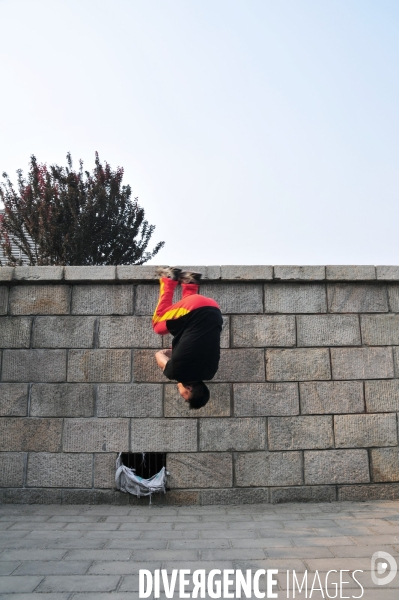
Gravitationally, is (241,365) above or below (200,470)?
above

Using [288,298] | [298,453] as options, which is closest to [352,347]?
[288,298]

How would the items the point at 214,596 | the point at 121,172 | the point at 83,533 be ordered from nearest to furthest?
the point at 214,596
the point at 83,533
the point at 121,172

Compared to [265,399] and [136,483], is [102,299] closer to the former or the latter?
[136,483]

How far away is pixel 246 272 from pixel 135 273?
133cm

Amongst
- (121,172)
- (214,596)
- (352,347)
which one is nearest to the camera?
(214,596)

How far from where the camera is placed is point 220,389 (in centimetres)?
582

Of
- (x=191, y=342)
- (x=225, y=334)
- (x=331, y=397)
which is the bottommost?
(x=331, y=397)

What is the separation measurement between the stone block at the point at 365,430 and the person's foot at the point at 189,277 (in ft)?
7.52

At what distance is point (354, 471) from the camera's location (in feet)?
18.7

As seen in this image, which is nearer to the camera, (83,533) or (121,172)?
(83,533)

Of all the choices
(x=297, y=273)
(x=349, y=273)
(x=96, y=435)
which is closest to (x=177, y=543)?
(x=96, y=435)

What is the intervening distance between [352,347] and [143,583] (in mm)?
3718

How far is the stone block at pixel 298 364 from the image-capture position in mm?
5867

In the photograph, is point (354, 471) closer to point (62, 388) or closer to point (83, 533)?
point (83, 533)
